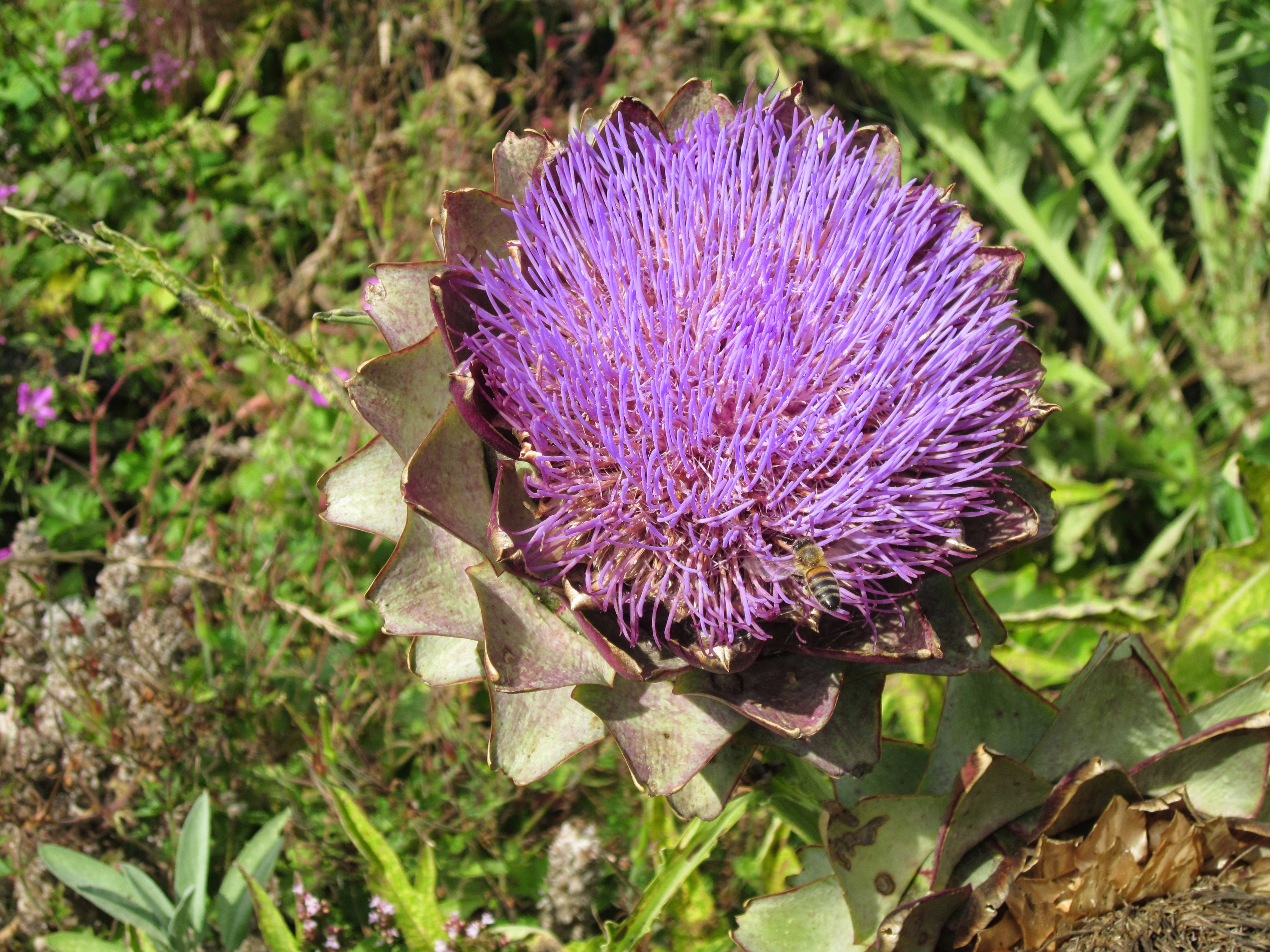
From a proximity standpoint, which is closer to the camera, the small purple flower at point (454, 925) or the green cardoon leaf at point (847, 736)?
the green cardoon leaf at point (847, 736)

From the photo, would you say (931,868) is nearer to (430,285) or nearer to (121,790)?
(430,285)

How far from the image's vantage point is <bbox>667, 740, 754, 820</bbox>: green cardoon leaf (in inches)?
32.5

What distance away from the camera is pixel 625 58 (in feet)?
6.56

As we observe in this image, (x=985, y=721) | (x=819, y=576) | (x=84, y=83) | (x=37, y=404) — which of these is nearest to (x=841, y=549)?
(x=819, y=576)

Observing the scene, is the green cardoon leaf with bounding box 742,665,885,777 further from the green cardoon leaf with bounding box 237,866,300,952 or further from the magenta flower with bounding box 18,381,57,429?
the magenta flower with bounding box 18,381,57,429

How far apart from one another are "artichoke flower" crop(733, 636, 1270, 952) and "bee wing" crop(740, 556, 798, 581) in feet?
0.70

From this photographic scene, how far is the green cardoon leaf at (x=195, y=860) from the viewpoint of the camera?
37.9 inches

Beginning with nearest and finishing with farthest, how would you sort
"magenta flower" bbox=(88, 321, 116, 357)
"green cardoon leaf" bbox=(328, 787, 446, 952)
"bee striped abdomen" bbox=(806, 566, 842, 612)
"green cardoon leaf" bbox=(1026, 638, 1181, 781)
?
"bee striped abdomen" bbox=(806, 566, 842, 612), "green cardoon leaf" bbox=(1026, 638, 1181, 781), "green cardoon leaf" bbox=(328, 787, 446, 952), "magenta flower" bbox=(88, 321, 116, 357)

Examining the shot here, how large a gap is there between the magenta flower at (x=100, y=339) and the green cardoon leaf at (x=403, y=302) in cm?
89

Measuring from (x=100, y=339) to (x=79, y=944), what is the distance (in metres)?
0.97

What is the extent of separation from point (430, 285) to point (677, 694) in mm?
402

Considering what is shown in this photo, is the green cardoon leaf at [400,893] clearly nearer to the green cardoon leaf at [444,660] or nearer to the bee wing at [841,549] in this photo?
the green cardoon leaf at [444,660]

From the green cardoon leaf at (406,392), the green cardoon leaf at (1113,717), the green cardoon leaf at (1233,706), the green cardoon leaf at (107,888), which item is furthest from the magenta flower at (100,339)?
the green cardoon leaf at (1233,706)

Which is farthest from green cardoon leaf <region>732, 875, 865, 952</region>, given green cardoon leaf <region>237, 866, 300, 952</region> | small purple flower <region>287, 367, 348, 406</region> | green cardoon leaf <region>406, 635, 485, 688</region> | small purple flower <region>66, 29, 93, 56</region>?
small purple flower <region>66, 29, 93, 56</region>
